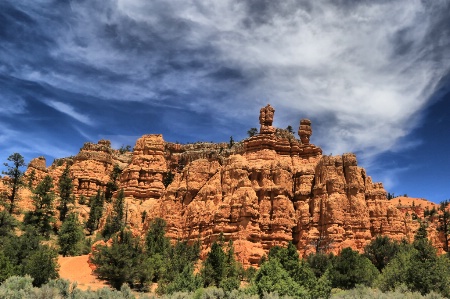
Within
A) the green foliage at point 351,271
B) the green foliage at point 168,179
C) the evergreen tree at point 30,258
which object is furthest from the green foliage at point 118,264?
the green foliage at point 168,179

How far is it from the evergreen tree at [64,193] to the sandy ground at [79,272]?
16.9 metres

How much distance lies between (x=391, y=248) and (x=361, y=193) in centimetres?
857

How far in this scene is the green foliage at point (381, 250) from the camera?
4701 cm

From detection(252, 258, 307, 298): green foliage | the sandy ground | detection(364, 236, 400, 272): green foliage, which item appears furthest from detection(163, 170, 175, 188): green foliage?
detection(252, 258, 307, 298): green foliage

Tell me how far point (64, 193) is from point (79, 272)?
25.5 meters

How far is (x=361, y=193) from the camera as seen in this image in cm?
5394

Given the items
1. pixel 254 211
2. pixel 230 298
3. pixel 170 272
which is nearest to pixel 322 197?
pixel 254 211

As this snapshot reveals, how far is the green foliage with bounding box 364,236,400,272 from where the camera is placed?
47006 mm

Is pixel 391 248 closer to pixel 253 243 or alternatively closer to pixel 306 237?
pixel 306 237

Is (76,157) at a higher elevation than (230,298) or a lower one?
higher

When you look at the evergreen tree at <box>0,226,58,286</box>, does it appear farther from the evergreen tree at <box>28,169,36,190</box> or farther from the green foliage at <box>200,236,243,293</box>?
the evergreen tree at <box>28,169,36,190</box>

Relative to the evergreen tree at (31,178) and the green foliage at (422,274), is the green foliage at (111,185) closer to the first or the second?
the evergreen tree at (31,178)

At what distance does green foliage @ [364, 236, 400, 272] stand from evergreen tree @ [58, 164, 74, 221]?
144 feet

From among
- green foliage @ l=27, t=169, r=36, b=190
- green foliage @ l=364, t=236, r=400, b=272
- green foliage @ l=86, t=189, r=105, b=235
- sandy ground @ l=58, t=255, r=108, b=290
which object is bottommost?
sandy ground @ l=58, t=255, r=108, b=290
